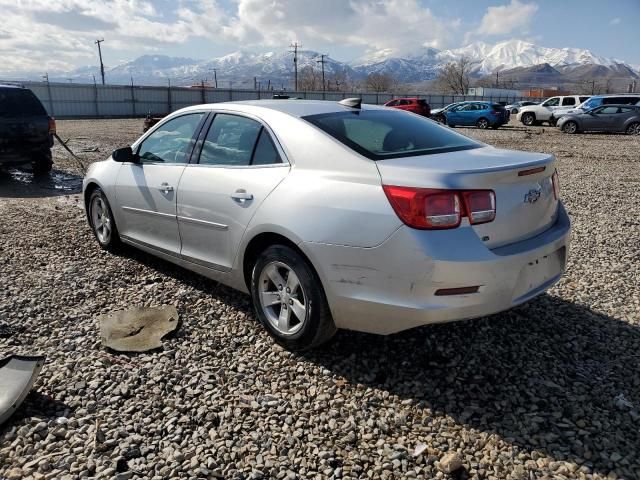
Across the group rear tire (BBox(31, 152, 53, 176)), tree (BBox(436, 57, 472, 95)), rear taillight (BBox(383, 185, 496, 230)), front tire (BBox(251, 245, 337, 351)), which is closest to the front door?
front tire (BBox(251, 245, 337, 351))

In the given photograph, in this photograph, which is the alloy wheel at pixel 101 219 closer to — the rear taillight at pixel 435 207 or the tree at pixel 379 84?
the rear taillight at pixel 435 207

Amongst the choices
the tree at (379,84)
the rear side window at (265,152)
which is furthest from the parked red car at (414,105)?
the tree at (379,84)

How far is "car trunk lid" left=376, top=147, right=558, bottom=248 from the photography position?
278 cm

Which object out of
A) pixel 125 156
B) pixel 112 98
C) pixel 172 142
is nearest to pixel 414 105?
pixel 112 98

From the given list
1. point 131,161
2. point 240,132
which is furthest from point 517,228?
point 131,161

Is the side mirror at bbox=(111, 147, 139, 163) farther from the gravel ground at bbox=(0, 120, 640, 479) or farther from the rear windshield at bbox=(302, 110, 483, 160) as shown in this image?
the rear windshield at bbox=(302, 110, 483, 160)

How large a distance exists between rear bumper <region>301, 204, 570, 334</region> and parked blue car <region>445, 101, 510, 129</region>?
2555 centimetres

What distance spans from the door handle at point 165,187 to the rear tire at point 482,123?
2534 centimetres

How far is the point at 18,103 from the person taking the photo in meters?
10.1

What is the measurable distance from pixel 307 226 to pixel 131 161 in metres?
2.50

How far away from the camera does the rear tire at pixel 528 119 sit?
29.8m

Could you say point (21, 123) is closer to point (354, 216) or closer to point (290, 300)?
point (290, 300)

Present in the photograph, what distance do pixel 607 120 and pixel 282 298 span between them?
24.3m

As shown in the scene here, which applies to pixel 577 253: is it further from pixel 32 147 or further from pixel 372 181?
pixel 32 147
